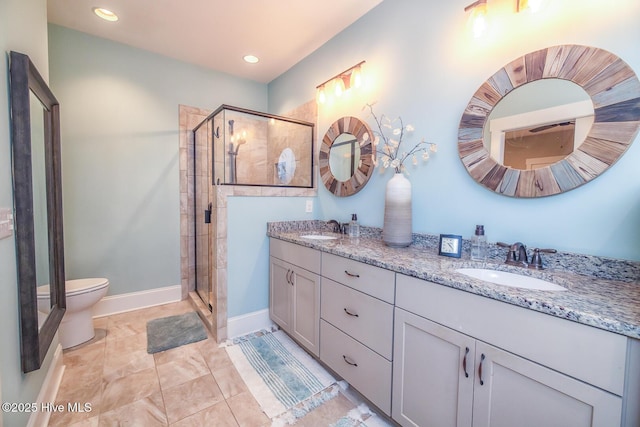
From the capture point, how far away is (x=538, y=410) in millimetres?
841

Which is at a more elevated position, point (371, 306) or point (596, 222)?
point (596, 222)

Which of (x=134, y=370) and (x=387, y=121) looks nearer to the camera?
(x=134, y=370)

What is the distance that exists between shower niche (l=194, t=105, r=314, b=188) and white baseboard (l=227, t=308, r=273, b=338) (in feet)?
3.77

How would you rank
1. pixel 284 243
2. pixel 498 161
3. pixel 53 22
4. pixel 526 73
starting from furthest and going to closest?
1. pixel 53 22
2. pixel 284 243
3. pixel 498 161
4. pixel 526 73

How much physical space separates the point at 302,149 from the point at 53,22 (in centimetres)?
242

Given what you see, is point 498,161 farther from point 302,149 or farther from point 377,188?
point 302,149

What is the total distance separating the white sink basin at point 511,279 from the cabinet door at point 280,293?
50.3 inches

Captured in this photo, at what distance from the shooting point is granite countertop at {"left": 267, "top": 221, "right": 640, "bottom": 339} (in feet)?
2.43

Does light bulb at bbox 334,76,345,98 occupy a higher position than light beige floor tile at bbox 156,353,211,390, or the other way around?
light bulb at bbox 334,76,345,98

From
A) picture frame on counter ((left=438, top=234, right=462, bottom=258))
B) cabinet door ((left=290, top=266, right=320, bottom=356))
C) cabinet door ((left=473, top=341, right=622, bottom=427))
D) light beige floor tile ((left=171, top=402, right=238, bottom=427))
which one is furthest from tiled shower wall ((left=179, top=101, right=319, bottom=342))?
cabinet door ((left=473, top=341, right=622, bottom=427))

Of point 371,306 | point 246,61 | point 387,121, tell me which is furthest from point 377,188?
point 246,61

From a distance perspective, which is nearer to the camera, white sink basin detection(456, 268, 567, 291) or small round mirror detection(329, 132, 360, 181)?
white sink basin detection(456, 268, 567, 291)

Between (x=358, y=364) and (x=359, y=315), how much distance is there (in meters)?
0.28

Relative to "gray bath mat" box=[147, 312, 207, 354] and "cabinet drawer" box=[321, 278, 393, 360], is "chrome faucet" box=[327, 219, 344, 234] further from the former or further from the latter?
"gray bath mat" box=[147, 312, 207, 354]
